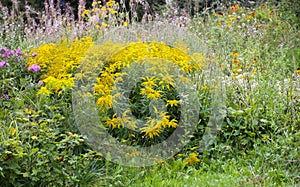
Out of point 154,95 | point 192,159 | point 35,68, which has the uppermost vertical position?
point 35,68

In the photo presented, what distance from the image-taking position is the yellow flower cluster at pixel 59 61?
440 centimetres

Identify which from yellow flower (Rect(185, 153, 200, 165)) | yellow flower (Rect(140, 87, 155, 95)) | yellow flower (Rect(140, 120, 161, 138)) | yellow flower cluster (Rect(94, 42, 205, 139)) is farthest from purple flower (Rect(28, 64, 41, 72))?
yellow flower (Rect(185, 153, 200, 165))

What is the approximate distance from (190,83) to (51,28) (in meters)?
2.78

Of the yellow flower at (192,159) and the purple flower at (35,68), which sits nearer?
the yellow flower at (192,159)

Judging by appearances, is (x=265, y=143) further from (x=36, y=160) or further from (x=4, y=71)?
(x=4, y=71)

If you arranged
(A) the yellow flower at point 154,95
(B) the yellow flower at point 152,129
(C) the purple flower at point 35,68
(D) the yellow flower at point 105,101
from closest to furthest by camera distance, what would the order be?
(D) the yellow flower at point 105,101, (B) the yellow flower at point 152,129, (A) the yellow flower at point 154,95, (C) the purple flower at point 35,68

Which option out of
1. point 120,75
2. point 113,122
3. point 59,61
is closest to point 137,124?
point 113,122

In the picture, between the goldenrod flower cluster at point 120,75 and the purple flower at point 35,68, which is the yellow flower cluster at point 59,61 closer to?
the goldenrod flower cluster at point 120,75

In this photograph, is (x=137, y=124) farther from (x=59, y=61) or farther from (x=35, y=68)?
(x=35, y=68)

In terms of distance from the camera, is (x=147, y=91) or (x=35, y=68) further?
(x=35, y=68)

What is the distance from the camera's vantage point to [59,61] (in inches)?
197

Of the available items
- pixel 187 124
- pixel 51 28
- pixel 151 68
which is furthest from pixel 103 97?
pixel 51 28

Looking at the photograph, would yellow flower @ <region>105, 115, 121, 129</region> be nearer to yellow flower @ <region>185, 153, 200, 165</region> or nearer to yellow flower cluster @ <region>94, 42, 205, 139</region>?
yellow flower cluster @ <region>94, 42, 205, 139</region>

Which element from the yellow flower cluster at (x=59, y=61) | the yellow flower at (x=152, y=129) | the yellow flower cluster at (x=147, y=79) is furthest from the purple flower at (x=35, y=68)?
the yellow flower at (x=152, y=129)
